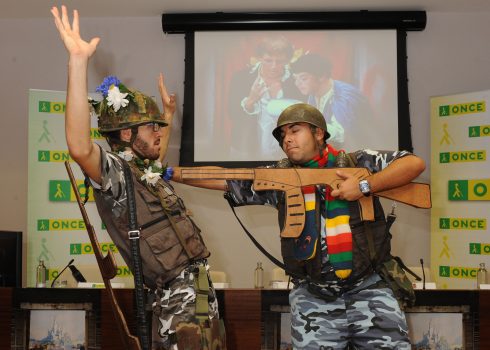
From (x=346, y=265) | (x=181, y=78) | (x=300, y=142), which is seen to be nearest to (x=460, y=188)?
(x=181, y=78)

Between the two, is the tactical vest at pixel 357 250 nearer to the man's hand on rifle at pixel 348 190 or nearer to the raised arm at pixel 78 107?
the man's hand on rifle at pixel 348 190

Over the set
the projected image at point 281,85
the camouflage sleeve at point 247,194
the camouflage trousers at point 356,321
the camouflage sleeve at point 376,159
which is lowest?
the camouflage trousers at point 356,321

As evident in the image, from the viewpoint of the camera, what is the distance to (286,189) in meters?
2.83

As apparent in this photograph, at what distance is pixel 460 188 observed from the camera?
5602 mm

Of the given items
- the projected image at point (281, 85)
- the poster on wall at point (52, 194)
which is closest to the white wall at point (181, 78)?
the projected image at point (281, 85)

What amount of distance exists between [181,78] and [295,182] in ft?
12.0

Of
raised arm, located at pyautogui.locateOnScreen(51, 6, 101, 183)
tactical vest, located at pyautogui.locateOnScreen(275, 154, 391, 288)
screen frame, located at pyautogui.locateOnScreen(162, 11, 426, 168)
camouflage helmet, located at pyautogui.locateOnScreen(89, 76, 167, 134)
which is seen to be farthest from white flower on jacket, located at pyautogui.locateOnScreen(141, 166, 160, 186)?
screen frame, located at pyautogui.locateOnScreen(162, 11, 426, 168)

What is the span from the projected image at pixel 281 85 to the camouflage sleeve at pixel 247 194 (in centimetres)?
306

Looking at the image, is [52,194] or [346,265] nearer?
[346,265]

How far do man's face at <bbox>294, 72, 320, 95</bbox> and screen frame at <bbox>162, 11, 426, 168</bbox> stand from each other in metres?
0.46

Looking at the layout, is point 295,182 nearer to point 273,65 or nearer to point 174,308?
point 174,308

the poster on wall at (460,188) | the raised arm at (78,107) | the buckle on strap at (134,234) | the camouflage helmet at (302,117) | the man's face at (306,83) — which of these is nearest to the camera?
the raised arm at (78,107)

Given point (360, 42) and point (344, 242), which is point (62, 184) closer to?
point (360, 42)

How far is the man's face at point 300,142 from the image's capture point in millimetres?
2898
